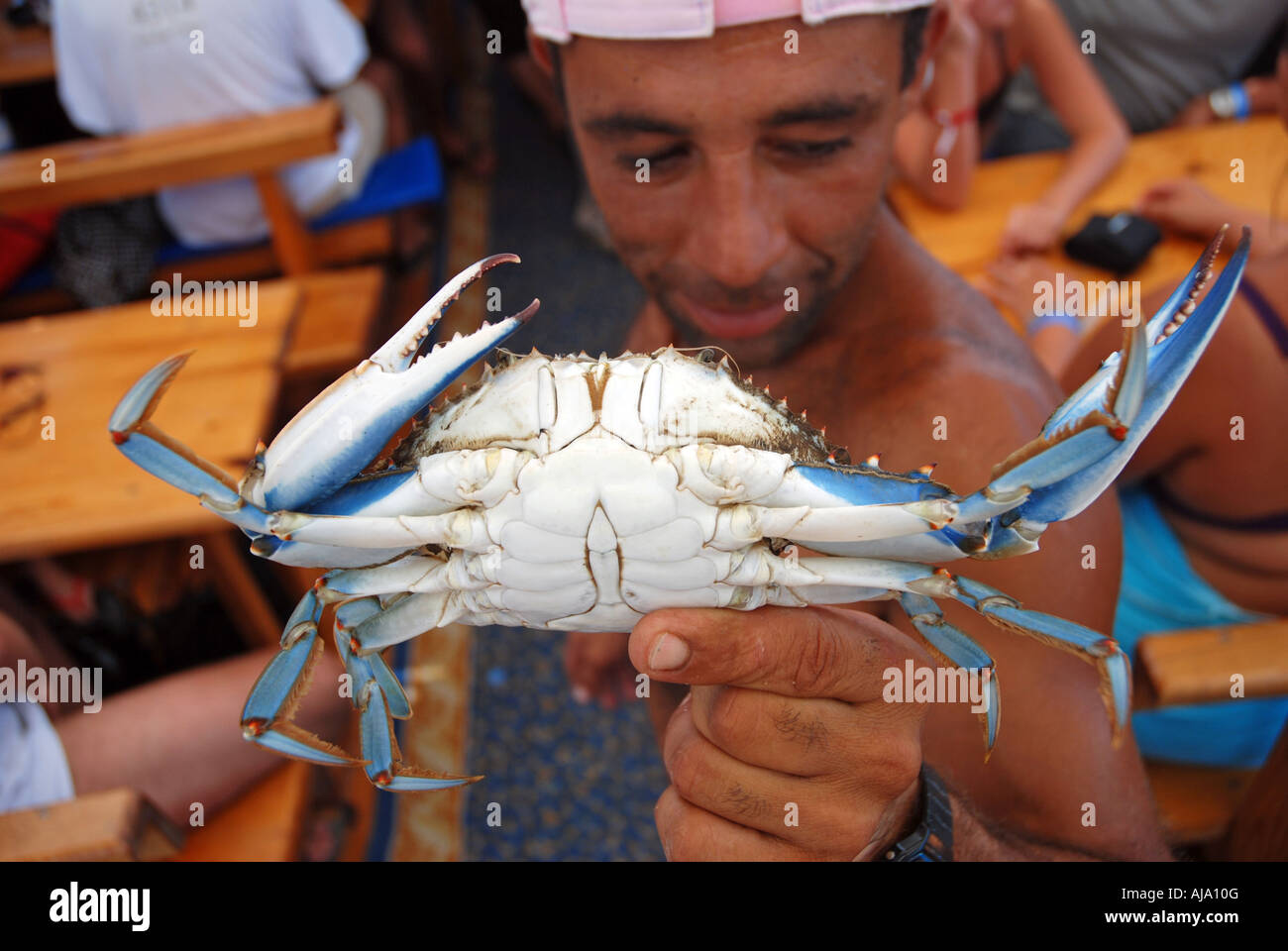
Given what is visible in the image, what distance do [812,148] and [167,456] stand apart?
979 millimetres

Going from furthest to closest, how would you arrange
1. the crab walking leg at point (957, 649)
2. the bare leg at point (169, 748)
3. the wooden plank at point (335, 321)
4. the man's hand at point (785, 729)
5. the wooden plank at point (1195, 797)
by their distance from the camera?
the wooden plank at point (335, 321) → the bare leg at point (169, 748) → the wooden plank at point (1195, 797) → the crab walking leg at point (957, 649) → the man's hand at point (785, 729)

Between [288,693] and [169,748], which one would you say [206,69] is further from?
[288,693]

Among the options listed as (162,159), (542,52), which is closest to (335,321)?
(162,159)

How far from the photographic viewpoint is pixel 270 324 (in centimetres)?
260

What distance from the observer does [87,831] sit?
1392 millimetres

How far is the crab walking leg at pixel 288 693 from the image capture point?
45.8 inches

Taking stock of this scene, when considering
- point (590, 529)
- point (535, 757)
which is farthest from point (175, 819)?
point (590, 529)

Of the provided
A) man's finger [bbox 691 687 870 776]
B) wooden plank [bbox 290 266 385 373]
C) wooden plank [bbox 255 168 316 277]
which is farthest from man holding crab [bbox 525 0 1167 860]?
wooden plank [bbox 255 168 316 277]

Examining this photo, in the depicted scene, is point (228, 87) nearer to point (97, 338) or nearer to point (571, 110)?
point (97, 338)

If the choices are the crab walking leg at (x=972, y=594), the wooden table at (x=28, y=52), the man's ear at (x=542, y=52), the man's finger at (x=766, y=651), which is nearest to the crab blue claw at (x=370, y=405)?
the man's finger at (x=766, y=651)

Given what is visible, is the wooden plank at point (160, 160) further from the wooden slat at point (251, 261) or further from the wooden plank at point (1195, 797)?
the wooden plank at point (1195, 797)

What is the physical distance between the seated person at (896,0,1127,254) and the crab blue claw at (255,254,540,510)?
2059mm

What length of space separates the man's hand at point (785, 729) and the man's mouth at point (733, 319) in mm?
611

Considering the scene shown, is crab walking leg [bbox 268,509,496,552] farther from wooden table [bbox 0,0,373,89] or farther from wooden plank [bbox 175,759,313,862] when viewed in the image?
wooden table [bbox 0,0,373,89]
